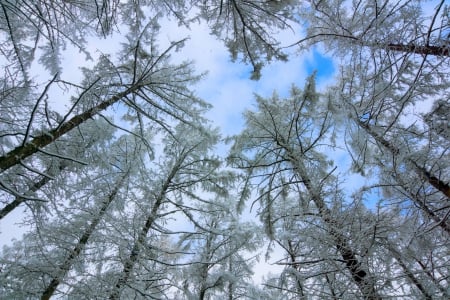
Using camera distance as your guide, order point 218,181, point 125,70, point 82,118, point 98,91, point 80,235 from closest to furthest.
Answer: point 82,118 < point 98,91 < point 125,70 < point 80,235 < point 218,181

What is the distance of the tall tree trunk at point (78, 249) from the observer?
20.3 ft

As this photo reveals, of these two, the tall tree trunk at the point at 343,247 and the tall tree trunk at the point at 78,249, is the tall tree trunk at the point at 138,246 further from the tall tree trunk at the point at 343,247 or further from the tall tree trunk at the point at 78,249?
the tall tree trunk at the point at 343,247

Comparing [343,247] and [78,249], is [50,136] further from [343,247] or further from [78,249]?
[78,249]

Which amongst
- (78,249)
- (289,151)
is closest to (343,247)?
(289,151)

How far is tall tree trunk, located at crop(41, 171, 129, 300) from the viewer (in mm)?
6177

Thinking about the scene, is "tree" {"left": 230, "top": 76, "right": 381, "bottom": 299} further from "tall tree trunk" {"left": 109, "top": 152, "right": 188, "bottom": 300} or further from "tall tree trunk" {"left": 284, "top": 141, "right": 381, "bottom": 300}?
"tall tree trunk" {"left": 109, "top": 152, "right": 188, "bottom": 300}

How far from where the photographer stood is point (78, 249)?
21.5 ft

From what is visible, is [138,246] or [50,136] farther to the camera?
[138,246]

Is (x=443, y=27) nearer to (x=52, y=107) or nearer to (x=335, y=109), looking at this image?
(x=335, y=109)

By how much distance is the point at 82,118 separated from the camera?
367 centimetres

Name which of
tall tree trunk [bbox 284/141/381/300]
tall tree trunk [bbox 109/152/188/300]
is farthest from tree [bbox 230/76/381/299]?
tall tree trunk [bbox 109/152/188/300]

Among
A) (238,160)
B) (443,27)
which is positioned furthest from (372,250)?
(238,160)

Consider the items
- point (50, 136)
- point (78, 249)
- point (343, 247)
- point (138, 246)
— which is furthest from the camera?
point (78, 249)

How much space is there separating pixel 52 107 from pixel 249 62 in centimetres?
355
